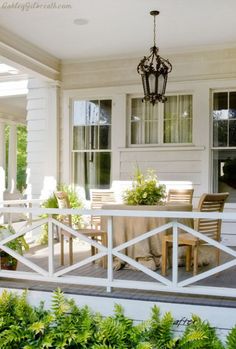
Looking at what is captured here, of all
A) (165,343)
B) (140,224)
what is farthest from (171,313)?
(140,224)

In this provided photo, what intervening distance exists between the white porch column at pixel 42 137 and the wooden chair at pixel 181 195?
2.27m

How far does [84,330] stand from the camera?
3.55 m

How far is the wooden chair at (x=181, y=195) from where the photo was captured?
19.5ft

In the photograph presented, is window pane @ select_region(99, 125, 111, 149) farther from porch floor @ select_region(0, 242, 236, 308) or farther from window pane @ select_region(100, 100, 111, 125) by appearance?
porch floor @ select_region(0, 242, 236, 308)

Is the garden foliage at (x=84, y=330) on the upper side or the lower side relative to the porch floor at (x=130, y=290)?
lower

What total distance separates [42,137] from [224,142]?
317cm

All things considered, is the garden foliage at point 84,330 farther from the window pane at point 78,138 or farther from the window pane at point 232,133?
the window pane at point 78,138

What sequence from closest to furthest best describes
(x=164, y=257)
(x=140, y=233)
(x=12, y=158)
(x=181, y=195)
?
1. (x=164, y=257)
2. (x=140, y=233)
3. (x=181, y=195)
4. (x=12, y=158)

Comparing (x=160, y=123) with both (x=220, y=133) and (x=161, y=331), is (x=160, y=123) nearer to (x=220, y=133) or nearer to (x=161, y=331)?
(x=220, y=133)

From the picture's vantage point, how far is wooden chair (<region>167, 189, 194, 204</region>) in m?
5.95

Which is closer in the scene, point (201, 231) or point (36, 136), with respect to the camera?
point (201, 231)

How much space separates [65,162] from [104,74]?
5.51 ft

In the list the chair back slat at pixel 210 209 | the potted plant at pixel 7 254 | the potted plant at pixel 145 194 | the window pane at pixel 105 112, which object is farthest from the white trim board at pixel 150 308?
the window pane at pixel 105 112

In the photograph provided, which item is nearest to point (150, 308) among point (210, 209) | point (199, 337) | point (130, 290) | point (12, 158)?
point (130, 290)
